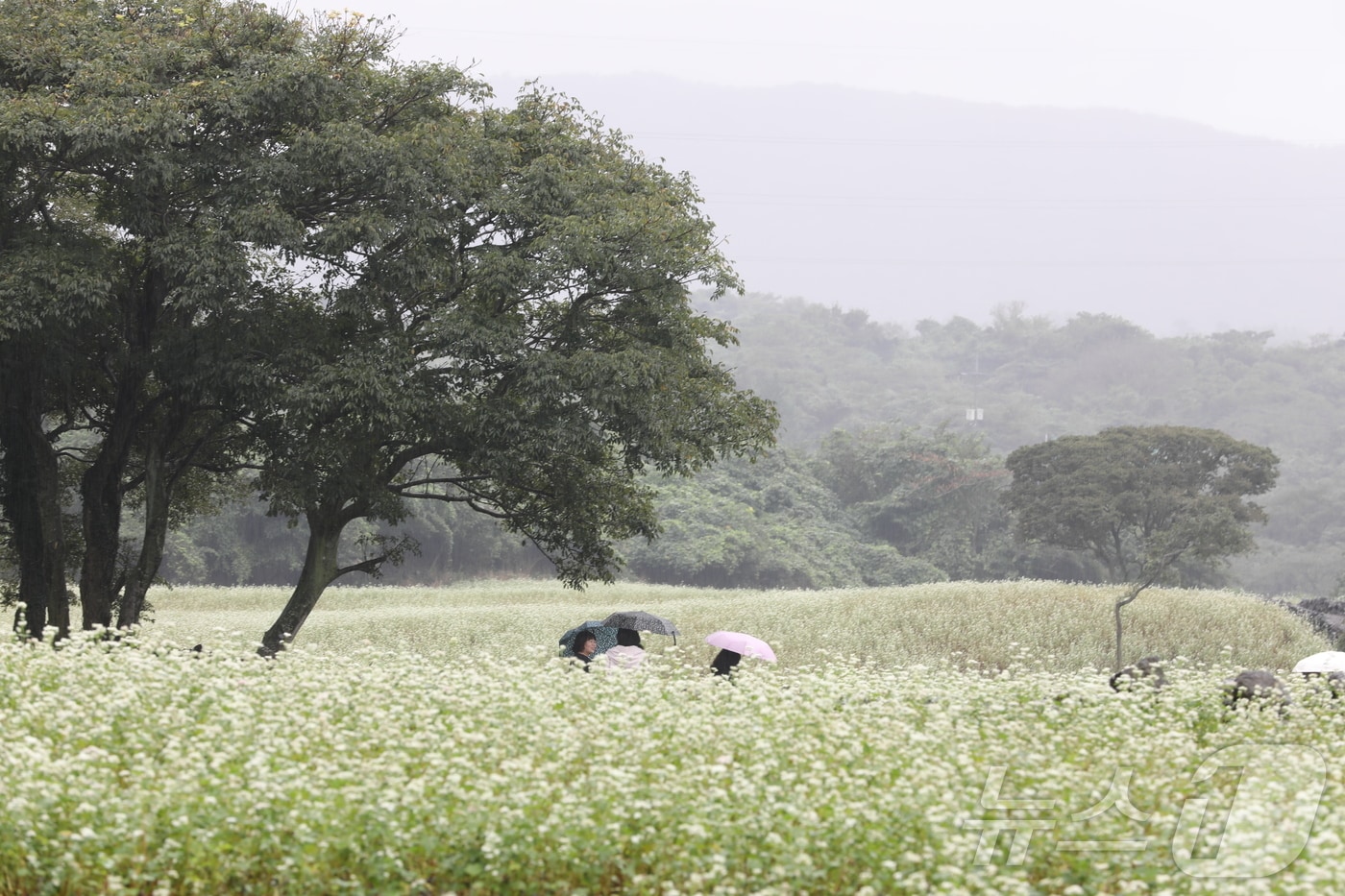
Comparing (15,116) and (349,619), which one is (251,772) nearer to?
(15,116)

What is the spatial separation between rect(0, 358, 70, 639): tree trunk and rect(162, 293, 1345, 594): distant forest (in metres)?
6.24

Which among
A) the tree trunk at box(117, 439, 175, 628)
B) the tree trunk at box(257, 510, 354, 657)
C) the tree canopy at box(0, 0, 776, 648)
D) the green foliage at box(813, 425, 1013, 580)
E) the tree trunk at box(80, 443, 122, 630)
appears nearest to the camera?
the tree canopy at box(0, 0, 776, 648)

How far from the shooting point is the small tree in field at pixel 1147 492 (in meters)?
47.6

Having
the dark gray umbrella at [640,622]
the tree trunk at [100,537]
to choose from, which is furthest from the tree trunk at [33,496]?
the dark gray umbrella at [640,622]

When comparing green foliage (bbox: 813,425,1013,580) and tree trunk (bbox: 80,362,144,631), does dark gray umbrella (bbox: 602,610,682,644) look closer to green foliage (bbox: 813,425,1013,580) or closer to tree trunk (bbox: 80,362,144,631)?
tree trunk (bbox: 80,362,144,631)

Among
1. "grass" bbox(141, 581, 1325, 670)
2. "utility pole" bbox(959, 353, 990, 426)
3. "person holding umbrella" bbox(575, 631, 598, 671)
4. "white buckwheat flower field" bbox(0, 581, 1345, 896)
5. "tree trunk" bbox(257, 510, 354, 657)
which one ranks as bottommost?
"grass" bbox(141, 581, 1325, 670)

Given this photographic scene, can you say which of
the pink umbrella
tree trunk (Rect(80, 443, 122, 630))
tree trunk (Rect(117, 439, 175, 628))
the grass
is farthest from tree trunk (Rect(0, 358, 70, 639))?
the pink umbrella

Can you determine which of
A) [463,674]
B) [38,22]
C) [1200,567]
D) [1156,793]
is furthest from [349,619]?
[1200,567]

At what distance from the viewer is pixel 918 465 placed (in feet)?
202

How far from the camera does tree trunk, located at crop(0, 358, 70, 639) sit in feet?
54.4

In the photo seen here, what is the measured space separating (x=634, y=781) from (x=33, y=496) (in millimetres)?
12615

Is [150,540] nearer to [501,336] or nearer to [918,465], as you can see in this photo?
[501,336]

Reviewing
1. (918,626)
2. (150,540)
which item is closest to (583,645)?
(150,540)

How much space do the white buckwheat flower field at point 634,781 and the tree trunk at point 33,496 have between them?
721 cm
